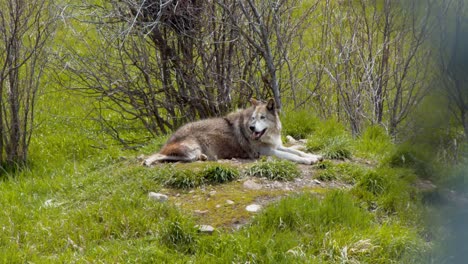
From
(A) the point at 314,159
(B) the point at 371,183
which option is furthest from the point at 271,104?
(B) the point at 371,183

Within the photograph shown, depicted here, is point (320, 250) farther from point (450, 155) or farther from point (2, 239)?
point (450, 155)

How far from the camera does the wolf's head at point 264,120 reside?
8.20 metres

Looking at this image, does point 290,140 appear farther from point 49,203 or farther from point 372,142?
point 49,203

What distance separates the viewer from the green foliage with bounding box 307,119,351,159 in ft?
24.8

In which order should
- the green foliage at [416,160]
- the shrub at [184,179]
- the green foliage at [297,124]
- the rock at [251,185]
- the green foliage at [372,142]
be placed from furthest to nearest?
the green foliage at [297,124] < the green foliage at [372,142] < the shrub at [184,179] < the rock at [251,185] < the green foliage at [416,160]

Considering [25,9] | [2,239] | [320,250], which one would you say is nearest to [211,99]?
[25,9]

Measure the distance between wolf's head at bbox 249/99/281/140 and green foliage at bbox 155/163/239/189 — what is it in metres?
1.52

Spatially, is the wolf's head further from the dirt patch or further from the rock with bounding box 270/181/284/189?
the rock with bounding box 270/181/284/189

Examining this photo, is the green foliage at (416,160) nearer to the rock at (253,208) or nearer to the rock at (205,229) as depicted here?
the rock at (205,229)

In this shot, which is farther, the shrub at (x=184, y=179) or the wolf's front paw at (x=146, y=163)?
the wolf's front paw at (x=146, y=163)

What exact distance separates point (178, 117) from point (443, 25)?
9.86 meters

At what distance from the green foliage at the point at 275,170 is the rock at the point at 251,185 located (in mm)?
206

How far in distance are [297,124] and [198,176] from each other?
2879mm

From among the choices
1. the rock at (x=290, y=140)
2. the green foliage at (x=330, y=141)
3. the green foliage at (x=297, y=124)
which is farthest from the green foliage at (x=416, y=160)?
the green foliage at (x=297, y=124)
